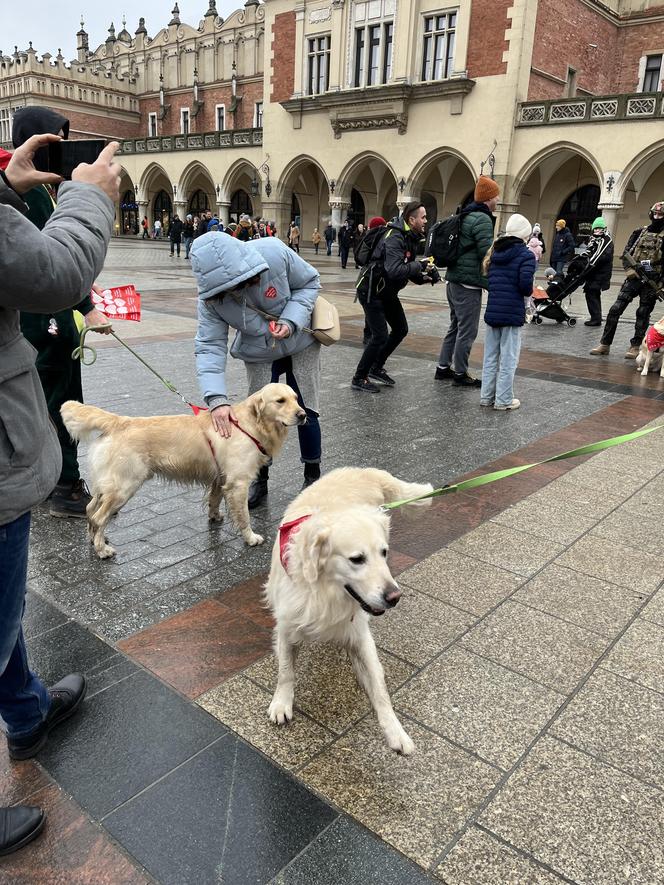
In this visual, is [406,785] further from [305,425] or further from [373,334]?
[373,334]

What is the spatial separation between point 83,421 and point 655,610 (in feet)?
10.6

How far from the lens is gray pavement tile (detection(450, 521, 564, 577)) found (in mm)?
3723

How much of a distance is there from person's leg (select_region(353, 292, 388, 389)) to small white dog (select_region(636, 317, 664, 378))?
4.00m

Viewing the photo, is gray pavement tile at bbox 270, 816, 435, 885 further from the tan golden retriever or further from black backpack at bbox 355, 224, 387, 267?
black backpack at bbox 355, 224, 387, 267

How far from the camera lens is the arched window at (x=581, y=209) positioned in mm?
32125

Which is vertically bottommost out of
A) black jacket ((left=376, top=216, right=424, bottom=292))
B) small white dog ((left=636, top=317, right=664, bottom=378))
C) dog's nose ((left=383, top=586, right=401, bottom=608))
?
small white dog ((left=636, top=317, right=664, bottom=378))

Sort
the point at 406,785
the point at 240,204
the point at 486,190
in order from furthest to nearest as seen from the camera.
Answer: the point at 240,204
the point at 486,190
the point at 406,785

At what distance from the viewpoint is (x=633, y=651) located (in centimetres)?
292

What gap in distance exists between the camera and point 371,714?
249 centimetres

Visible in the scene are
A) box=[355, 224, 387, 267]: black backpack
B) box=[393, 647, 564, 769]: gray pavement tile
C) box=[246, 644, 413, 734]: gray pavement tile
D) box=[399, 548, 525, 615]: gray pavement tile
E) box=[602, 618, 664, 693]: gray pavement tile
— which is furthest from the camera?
box=[355, 224, 387, 267]: black backpack

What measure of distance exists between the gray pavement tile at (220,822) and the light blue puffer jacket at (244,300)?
7.01 feet

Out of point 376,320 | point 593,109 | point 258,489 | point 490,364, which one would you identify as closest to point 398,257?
point 376,320

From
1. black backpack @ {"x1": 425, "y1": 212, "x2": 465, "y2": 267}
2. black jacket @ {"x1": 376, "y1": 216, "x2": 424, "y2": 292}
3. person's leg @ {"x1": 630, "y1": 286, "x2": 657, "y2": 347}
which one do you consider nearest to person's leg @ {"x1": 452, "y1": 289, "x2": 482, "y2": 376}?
black backpack @ {"x1": 425, "y1": 212, "x2": 465, "y2": 267}

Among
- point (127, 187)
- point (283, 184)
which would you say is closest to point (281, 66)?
point (283, 184)
